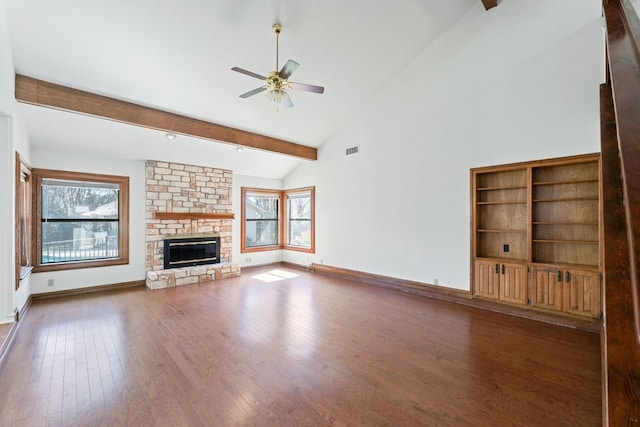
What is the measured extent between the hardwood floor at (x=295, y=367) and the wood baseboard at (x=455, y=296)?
0.18 m

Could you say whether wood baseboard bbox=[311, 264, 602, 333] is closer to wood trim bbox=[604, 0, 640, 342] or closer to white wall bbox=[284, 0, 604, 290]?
white wall bbox=[284, 0, 604, 290]

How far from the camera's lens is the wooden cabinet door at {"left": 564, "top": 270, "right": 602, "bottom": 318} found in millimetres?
3717

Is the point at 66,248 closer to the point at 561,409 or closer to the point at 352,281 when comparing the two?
the point at 352,281

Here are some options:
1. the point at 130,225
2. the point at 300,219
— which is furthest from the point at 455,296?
the point at 130,225

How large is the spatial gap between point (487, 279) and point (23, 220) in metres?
7.33

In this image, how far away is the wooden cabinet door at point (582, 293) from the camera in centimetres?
372

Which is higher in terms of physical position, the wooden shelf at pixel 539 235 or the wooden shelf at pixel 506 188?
the wooden shelf at pixel 506 188

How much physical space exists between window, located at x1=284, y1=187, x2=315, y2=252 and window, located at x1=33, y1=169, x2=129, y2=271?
4.02 meters

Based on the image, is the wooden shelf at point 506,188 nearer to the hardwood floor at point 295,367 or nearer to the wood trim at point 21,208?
the hardwood floor at point 295,367

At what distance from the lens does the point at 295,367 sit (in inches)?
114

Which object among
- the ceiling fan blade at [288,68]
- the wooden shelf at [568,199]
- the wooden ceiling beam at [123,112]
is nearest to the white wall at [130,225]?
the wooden ceiling beam at [123,112]

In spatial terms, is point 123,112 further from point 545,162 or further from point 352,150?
point 545,162

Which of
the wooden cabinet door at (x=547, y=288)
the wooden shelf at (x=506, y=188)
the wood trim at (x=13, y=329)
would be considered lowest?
the wood trim at (x=13, y=329)

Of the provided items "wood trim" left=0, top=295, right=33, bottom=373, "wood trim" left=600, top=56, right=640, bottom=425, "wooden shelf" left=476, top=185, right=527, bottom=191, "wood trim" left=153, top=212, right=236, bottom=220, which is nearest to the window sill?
"wood trim" left=0, top=295, right=33, bottom=373
